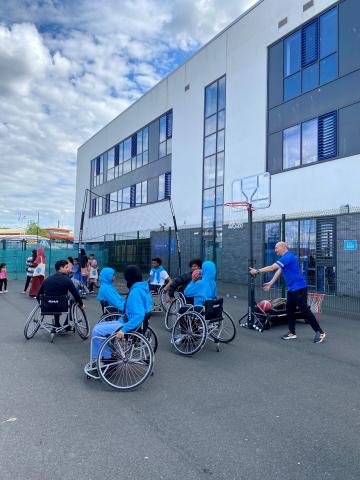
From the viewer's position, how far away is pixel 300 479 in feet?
9.37

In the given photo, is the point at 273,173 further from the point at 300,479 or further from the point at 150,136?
the point at 300,479

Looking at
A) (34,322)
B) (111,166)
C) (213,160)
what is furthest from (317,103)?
(111,166)

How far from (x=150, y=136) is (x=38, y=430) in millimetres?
25813

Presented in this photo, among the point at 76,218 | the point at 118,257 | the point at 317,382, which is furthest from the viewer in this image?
the point at 76,218

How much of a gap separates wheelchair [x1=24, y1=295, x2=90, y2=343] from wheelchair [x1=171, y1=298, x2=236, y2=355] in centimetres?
182

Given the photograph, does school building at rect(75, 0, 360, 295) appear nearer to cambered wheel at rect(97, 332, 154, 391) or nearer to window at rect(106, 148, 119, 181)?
window at rect(106, 148, 119, 181)

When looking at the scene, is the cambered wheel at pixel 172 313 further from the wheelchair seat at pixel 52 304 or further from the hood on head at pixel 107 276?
the wheelchair seat at pixel 52 304

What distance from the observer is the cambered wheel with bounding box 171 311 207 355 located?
6414 millimetres

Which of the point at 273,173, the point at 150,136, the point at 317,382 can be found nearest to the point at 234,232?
the point at 273,173

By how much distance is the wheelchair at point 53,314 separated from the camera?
7043 mm

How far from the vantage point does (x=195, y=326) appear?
6496 mm

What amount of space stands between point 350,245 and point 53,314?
950 cm

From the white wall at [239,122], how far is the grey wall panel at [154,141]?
62cm

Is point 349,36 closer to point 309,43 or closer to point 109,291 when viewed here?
point 309,43
